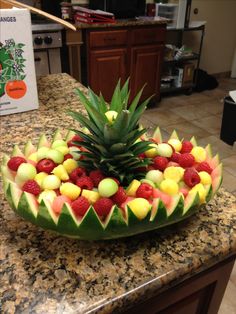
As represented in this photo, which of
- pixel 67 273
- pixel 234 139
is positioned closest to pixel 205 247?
pixel 67 273

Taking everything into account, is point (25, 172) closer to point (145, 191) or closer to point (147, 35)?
point (145, 191)

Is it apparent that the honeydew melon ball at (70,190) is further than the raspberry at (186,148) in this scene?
No

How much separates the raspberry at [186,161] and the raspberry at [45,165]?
0.30 metres

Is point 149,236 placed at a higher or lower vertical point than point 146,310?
higher

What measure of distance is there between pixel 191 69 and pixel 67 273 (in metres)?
3.58

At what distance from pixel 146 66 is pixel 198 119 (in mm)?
795

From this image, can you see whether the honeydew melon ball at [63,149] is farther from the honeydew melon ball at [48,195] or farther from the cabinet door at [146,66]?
the cabinet door at [146,66]

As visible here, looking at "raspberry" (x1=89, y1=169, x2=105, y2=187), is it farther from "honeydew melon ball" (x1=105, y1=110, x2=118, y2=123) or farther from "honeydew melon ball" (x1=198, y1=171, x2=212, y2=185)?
"honeydew melon ball" (x1=198, y1=171, x2=212, y2=185)

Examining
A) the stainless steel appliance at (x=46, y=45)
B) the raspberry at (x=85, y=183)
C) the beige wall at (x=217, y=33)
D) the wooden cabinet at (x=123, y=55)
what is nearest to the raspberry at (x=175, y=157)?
the raspberry at (x=85, y=183)

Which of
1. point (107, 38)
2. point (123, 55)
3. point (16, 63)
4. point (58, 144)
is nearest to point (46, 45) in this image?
point (107, 38)

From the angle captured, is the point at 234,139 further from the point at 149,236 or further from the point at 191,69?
the point at 149,236

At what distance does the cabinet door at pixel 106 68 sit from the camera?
2.96 m

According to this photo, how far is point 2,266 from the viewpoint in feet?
1.92

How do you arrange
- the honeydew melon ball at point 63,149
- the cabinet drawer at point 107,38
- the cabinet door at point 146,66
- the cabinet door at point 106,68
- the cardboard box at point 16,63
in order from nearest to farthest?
the honeydew melon ball at point 63,149 → the cardboard box at point 16,63 → the cabinet drawer at point 107,38 → the cabinet door at point 106,68 → the cabinet door at point 146,66
